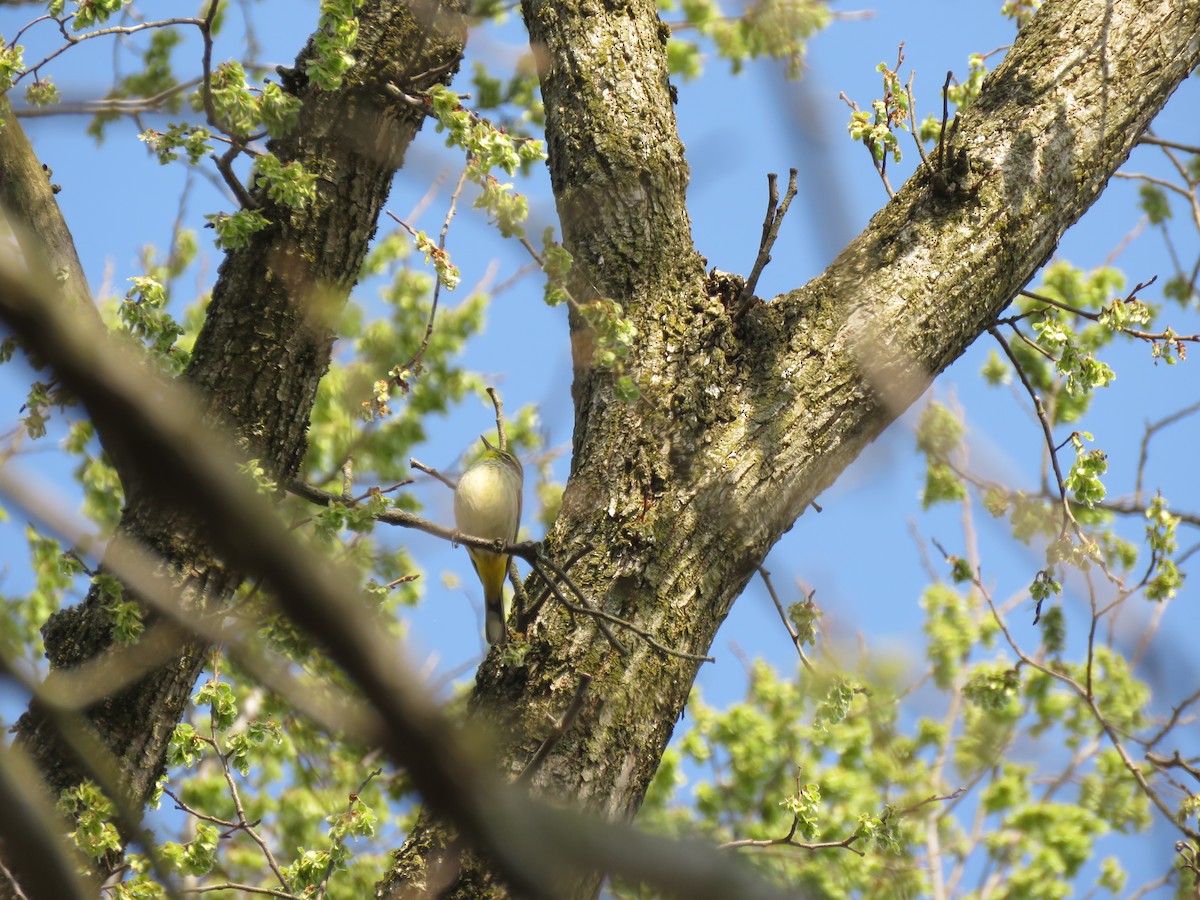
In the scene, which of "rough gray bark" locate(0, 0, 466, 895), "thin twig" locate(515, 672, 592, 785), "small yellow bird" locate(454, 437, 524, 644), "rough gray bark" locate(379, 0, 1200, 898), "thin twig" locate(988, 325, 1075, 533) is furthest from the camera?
"small yellow bird" locate(454, 437, 524, 644)

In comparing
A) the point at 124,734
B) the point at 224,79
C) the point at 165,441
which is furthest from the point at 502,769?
the point at 165,441

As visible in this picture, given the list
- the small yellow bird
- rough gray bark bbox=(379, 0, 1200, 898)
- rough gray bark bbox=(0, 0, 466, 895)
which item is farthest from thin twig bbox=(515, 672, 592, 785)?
the small yellow bird

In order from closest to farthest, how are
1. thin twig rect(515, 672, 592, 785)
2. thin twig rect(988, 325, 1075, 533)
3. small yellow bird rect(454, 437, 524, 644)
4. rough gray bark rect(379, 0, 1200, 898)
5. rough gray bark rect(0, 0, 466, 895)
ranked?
1. thin twig rect(515, 672, 592, 785)
2. rough gray bark rect(379, 0, 1200, 898)
3. rough gray bark rect(0, 0, 466, 895)
4. thin twig rect(988, 325, 1075, 533)
5. small yellow bird rect(454, 437, 524, 644)

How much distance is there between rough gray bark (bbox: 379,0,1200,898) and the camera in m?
3.10

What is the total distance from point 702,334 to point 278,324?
1429 millimetres

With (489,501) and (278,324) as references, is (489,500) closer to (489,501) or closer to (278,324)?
(489,501)

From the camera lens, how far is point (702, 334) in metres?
3.57

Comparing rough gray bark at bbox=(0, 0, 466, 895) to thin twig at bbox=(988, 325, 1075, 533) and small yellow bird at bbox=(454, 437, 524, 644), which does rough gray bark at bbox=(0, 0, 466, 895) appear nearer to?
thin twig at bbox=(988, 325, 1075, 533)

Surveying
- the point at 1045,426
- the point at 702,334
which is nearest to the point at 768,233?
the point at 702,334

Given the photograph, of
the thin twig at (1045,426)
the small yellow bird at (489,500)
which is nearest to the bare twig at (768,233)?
the thin twig at (1045,426)

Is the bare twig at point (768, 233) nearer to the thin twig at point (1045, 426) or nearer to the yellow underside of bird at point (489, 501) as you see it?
the thin twig at point (1045, 426)

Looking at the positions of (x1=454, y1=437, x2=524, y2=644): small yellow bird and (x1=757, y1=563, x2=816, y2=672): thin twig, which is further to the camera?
(x1=454, y1=437, x2=524, y2=644): small yellow bird

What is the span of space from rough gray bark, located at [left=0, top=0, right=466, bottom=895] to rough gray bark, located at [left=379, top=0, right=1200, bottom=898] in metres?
0.57

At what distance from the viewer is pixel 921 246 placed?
360 centimetres
